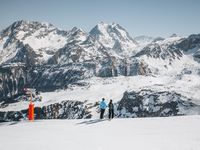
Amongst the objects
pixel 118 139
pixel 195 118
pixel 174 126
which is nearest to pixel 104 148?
pixel 118 139

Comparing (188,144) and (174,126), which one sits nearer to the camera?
(188,144)

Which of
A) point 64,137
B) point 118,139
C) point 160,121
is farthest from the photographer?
point 160,121

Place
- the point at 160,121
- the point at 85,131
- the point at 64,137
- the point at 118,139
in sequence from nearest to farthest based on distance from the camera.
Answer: the point at 118,139
the point at 64,137
the point at 85,131
the point at 160,121

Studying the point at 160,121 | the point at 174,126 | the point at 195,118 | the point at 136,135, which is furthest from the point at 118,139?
the point at 195,118

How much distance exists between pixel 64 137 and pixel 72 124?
7688 mm

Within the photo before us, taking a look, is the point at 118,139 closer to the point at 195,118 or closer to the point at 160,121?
the point at 160,121

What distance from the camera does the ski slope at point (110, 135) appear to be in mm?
23500

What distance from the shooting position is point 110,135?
90.5 feet

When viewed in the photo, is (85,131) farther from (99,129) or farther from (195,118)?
(195,118)

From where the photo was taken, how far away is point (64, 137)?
2744 cm

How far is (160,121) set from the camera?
33688 mm

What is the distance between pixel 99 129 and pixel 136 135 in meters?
4.87

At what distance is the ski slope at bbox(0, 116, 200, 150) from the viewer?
23500mm

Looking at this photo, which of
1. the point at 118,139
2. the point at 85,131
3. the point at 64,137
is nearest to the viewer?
the point at 118,139
